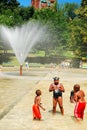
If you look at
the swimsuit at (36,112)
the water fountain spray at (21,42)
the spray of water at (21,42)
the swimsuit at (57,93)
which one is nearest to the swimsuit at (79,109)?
the swimsuit at (57,93)

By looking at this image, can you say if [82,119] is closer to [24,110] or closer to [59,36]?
[24,110]

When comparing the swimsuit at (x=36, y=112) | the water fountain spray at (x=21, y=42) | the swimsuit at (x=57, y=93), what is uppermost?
the water fountain spray at (x=21, y=42)

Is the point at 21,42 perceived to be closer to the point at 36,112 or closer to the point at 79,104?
the point at 36,112

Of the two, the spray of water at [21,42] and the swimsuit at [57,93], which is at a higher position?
the spray of water at [21,42]

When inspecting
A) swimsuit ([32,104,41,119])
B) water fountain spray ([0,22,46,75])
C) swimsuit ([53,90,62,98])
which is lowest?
swimsuit ([32,104,41,119])

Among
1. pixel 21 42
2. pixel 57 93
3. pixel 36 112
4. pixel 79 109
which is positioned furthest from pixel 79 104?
pixel 21 42

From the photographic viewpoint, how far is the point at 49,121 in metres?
15.1

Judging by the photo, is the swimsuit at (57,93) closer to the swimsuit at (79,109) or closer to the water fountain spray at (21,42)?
the swimsuit at (79,109)

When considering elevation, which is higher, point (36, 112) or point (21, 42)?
point (21, 42)

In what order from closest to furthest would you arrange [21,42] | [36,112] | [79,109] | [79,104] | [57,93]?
[79,104]
[79,109]
[36,112]
[57,93]
[21,42]

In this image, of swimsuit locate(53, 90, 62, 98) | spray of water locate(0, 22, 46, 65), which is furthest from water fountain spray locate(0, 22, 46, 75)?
swimsuit locate(53, 90, 62, 98)

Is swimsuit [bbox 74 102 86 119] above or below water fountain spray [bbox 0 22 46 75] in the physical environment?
below

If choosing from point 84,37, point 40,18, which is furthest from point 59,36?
point 84,37

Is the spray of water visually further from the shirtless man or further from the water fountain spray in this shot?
the shirtless man
